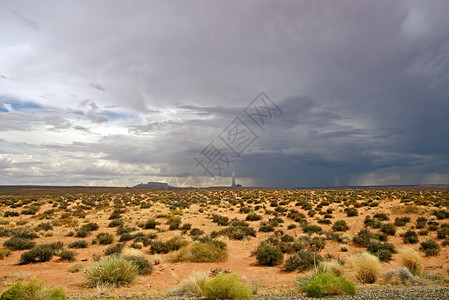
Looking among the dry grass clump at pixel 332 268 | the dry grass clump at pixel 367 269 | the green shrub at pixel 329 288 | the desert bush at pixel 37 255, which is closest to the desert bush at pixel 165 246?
the desert bush at pixel 37 255

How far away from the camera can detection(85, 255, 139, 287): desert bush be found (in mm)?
11820

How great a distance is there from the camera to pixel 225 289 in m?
9.33

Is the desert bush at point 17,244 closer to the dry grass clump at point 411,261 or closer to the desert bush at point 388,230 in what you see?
the dry grass clump at point 411,261

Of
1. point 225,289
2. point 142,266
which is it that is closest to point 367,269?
point 225,289

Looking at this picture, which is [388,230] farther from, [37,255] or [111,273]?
[37,255]

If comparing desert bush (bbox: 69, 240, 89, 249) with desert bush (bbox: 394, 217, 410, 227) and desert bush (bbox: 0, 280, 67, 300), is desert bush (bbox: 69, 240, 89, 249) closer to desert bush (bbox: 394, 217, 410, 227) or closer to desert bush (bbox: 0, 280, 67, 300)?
desert bush (bbox: 0, 280, 67, 300)

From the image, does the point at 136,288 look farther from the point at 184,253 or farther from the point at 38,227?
the point at 38,227

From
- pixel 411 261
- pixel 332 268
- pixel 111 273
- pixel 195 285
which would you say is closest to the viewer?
pixel 195 285

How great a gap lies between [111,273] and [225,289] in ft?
17.3

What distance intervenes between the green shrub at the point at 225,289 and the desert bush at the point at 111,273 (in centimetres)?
425

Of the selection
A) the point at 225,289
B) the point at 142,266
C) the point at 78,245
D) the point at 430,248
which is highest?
the point at 225,289

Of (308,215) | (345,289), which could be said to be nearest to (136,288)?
(345,289)

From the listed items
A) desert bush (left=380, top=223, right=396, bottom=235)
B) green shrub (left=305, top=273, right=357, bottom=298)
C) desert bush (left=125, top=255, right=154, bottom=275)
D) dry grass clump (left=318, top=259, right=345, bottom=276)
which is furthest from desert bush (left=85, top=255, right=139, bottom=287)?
desert bush (left=380, top=223, right=396, bottom=235)

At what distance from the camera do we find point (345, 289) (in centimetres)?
A: 919
